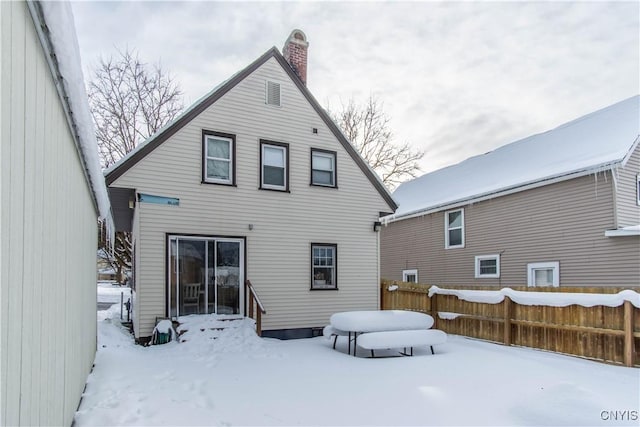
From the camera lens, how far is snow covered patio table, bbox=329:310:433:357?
27.8 feet

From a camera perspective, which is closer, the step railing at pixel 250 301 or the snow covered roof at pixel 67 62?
the snow covered roof at pixel 67 62

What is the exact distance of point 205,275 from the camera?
984 cm

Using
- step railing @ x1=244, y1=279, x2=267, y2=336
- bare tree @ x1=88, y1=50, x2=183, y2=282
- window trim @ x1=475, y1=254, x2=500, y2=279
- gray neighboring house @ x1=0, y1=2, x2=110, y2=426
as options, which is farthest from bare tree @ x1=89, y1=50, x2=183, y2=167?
gray neighboring house @ x1=0, y1=2, x2=110, y2=426

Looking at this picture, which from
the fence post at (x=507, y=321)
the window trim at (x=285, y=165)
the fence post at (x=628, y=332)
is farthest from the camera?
the window trim at (x=285, y=165)

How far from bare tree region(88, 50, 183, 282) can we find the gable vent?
434 inches

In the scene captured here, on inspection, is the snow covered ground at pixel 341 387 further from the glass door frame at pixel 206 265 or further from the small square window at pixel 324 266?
the small square window at pixel 324 266

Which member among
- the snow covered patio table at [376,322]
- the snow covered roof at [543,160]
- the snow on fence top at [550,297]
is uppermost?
the snow covered roof at [543,160]

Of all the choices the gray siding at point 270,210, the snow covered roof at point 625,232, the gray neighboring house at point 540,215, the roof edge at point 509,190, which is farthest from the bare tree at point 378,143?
the snow covered roof at point 625,232

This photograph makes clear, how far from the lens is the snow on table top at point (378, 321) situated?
8.48 m

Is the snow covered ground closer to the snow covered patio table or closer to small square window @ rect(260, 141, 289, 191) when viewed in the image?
the snow covered patio table

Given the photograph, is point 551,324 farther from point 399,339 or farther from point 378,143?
point 378,143

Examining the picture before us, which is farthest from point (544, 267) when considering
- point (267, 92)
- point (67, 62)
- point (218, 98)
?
point (67, 62)

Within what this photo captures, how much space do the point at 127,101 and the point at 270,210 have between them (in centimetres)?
1401

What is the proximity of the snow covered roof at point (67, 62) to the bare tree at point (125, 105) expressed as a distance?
1742cm
